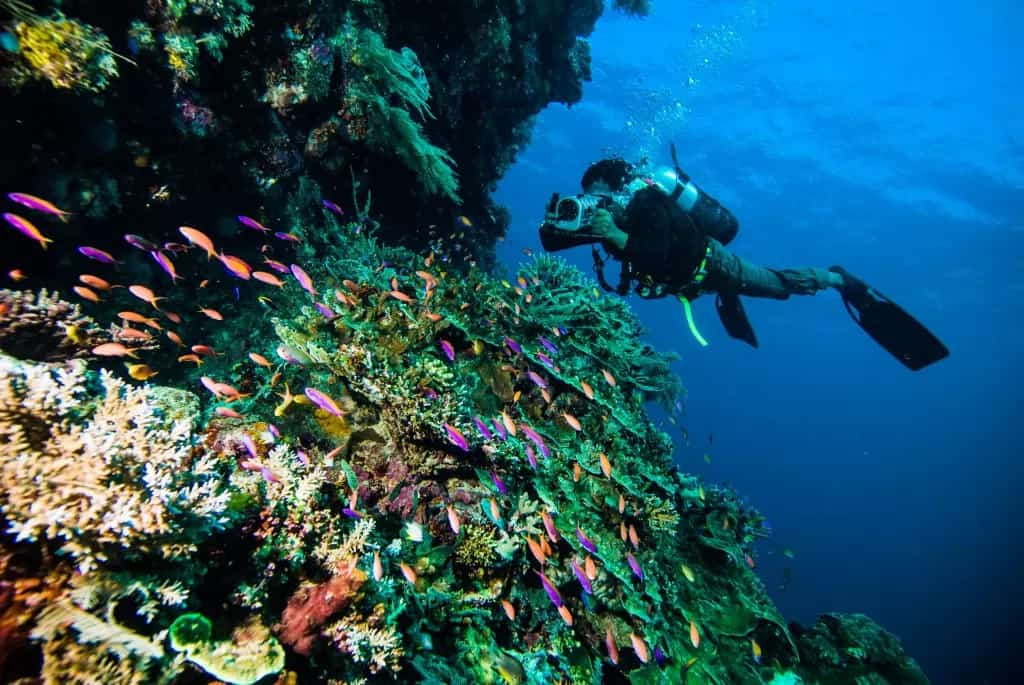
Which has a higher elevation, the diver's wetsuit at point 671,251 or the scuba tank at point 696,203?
the scuba tank at point 696,203

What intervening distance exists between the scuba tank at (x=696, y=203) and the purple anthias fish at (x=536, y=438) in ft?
16.6

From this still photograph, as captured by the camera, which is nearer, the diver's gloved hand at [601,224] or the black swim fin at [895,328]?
the diver's gloved hand at [601,224]

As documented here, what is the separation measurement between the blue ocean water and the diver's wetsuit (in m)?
2.59

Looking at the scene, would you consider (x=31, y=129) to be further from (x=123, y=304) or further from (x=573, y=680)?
(x=573, y=680)

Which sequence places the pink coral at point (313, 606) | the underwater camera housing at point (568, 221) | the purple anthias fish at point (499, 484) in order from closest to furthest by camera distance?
the pink coral at point (313, 606) → the purple anthias fish at point (499, 484) → the underwater camera housing at point (568, 221)

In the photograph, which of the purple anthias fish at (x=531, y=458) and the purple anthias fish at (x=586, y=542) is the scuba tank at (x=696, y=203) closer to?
the purple anthias fish at (x=531, y=458)

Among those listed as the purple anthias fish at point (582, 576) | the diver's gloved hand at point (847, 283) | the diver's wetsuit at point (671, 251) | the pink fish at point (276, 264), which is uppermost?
the diver's gloved hand at point (847, 283)

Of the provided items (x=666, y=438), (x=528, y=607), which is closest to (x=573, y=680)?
(x=528, y=607)

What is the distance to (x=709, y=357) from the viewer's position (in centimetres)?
9588

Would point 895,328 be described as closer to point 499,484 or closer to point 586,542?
point 586,542

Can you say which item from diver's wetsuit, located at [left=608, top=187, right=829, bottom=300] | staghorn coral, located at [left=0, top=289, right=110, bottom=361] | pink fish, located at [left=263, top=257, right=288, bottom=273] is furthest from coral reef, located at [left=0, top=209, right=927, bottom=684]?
staghorn coral, located at [left=0, top=289, right=110, bottom=361]

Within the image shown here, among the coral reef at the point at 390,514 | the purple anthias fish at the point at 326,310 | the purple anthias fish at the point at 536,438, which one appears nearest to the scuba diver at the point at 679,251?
the coral reef at the point at 390,514

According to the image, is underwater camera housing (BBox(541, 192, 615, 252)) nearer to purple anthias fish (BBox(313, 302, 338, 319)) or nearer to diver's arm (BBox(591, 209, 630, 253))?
diver's arm (BBox(591, 209, 630, 253))

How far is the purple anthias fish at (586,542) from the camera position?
12.4 feet
